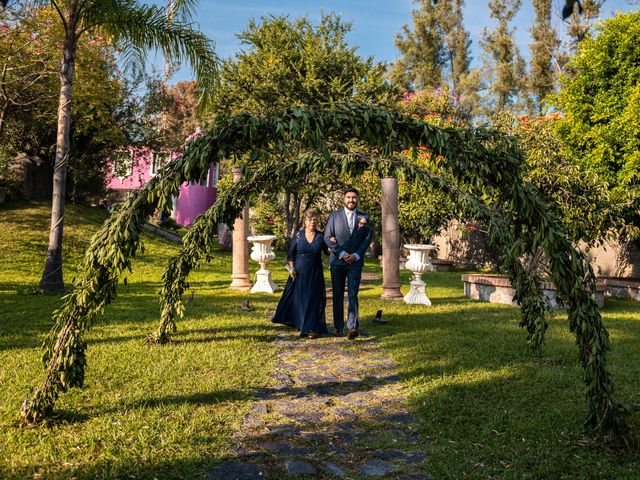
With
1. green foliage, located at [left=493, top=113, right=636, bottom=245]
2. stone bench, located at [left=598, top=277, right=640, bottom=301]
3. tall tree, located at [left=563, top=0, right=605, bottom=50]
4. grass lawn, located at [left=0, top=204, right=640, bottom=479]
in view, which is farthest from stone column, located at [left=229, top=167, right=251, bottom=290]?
tall tree, located at [left=563, top=0, right=605, bottom=50]

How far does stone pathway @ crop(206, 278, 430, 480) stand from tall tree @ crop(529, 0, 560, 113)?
29210 millimetres

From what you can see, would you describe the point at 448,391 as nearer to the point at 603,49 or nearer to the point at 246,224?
the point at 246,224

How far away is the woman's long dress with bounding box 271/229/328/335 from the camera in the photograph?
24.2 feet

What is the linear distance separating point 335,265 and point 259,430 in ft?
11.7

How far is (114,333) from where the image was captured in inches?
280

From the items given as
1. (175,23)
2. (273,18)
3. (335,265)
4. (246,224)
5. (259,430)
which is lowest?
(259,430)

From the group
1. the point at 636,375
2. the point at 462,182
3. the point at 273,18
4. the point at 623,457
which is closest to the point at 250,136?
the point at 462,182

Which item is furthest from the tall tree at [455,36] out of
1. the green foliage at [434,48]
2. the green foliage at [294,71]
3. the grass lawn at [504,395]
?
the grass lawn at [504,395]

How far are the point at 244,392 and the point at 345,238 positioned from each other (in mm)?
3061

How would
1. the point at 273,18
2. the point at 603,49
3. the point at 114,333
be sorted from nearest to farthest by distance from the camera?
the point at 114,333, the point at 603,49, the point at 273,18

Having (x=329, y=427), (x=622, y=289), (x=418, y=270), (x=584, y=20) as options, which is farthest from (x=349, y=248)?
(x=584, y=20)

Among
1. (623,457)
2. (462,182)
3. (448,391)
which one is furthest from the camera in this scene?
(448,391)

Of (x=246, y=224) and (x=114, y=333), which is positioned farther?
(x=246, y=224)

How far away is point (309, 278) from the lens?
748 centimetres
